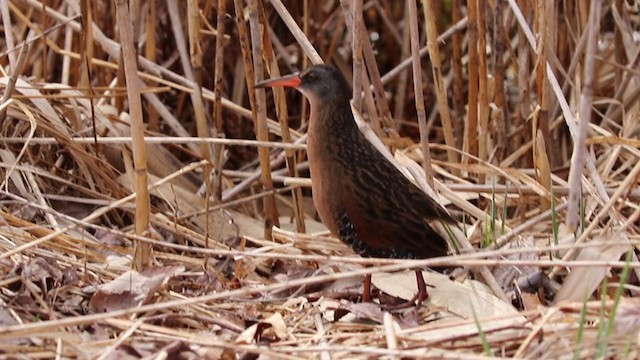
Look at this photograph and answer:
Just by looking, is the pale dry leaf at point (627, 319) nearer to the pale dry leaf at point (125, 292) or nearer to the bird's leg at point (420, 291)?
the bird's leg at point (420, 291)

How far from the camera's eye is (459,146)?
4.83 metres

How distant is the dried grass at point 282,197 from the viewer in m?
2.66

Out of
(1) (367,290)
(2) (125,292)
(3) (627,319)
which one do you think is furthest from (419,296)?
(2) (125,292)

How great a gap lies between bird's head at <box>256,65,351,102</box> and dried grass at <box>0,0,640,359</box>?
0.19 metres

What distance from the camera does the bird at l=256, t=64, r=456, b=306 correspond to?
3.23m

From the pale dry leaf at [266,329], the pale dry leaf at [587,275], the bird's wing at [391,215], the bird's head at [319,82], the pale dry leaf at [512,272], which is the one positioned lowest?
the pale dry leaf at [266,329]

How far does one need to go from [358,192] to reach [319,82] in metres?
0.40

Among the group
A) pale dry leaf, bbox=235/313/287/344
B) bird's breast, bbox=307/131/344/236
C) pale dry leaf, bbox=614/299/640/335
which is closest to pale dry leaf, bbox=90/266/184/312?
pale dry leaf, bbox=235/313/287/344

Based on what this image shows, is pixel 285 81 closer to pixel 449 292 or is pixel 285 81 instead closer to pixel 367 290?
pixel 367 290

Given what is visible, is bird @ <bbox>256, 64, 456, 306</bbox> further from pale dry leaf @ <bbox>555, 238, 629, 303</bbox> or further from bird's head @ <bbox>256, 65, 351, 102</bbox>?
pale dry leaf @ <bbox>555, 238, 629, 303</bbox>

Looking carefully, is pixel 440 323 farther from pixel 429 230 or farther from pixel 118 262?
pixel 118 262

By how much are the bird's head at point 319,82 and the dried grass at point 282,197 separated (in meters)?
0.19

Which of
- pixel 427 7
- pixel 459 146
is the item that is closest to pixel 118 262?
pixel 427 7

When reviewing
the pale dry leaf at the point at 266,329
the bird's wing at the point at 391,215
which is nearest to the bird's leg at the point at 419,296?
the bird's wing at the point at 391,215
